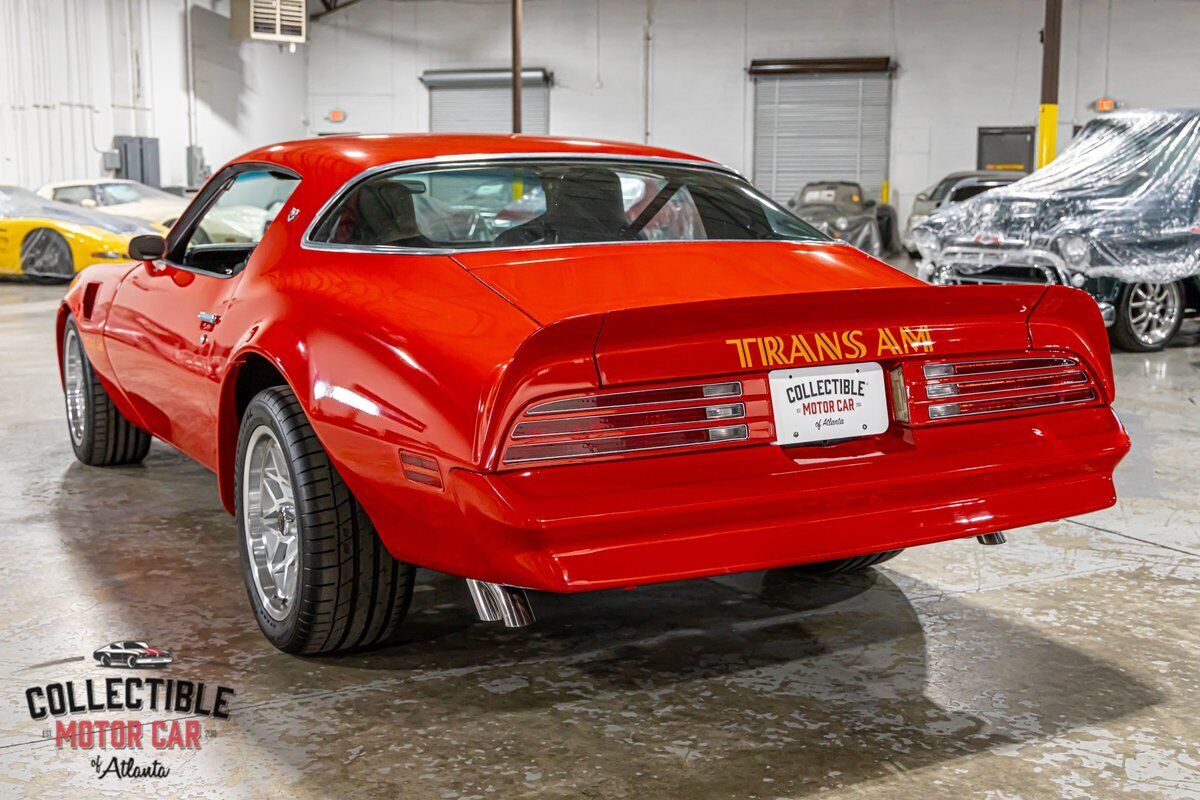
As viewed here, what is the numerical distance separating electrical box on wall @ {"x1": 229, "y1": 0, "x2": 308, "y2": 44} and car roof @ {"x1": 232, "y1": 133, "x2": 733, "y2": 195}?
20.7 meters

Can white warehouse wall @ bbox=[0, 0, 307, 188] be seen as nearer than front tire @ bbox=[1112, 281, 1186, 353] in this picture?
No

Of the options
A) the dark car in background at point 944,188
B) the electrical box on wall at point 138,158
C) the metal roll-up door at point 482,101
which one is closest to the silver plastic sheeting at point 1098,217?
the dark car in background at point 944,188

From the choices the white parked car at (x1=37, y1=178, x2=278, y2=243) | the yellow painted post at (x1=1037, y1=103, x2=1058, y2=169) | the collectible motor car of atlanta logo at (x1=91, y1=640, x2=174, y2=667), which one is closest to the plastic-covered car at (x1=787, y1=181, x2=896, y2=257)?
the yellow painted post at (x1=1037, y1=103, x2=1058, y2=169)

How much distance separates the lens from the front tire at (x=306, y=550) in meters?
2.78

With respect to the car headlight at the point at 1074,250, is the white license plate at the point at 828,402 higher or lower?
lower

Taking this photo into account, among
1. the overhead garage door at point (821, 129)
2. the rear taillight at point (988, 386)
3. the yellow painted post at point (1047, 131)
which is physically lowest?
the rear taillight at point (988, 386)

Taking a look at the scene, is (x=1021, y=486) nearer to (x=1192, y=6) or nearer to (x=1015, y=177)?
(x=1015, y=177)

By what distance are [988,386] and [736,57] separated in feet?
76.8

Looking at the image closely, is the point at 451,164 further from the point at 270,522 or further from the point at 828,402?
the point at 828,402

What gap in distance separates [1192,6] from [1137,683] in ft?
77.2

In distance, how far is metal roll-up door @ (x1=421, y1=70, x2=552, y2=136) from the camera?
26.0 metres

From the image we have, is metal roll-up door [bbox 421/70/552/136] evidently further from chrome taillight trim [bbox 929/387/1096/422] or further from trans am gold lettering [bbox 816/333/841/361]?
trans am gold lettering [bbox 816/333/841/361]

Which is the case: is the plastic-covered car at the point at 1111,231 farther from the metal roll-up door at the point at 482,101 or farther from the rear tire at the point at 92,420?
A: the metal roll-up door at the point at 482,101

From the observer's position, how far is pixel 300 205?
10.9 feet
